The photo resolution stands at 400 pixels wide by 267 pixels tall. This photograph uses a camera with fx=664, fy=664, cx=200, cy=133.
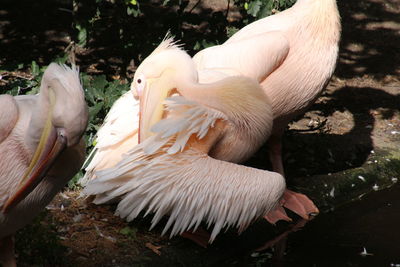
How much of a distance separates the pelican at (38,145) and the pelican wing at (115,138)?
0.86 meters

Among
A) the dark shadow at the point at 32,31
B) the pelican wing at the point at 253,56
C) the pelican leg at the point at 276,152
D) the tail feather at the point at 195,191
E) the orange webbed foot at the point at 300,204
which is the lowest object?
the orange webbed foot at the point at 300,204

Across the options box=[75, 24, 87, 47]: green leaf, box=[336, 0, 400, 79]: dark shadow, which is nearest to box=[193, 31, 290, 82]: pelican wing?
box=[75, 24, 87, 47]: green leaf

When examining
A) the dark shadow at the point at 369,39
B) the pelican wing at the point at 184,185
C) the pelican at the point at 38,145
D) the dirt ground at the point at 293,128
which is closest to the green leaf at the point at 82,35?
the dirt ground at the point at 293,128

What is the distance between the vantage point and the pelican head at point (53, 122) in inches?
108

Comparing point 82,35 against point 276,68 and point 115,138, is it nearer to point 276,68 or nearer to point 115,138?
point 115,138

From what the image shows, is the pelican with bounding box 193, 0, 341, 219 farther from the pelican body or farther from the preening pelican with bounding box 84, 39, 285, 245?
the preening pelican with bounding box 84, 39, 285, 245

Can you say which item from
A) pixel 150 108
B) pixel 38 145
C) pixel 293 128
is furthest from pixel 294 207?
pixel 38 145

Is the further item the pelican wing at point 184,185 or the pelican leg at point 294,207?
the pelican leg at point 294,207

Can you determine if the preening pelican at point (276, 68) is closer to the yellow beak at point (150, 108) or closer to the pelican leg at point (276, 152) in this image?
the yellow beak at point (150, 108)

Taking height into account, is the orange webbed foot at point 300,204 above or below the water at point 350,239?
above

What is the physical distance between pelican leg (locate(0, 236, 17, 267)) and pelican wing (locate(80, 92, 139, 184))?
0.82m

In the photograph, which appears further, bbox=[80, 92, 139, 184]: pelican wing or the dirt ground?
bbox=[80, 92, 139, 184]: pelican wing

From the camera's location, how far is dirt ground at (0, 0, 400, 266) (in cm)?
378

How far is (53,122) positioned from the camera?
277 centimetres
